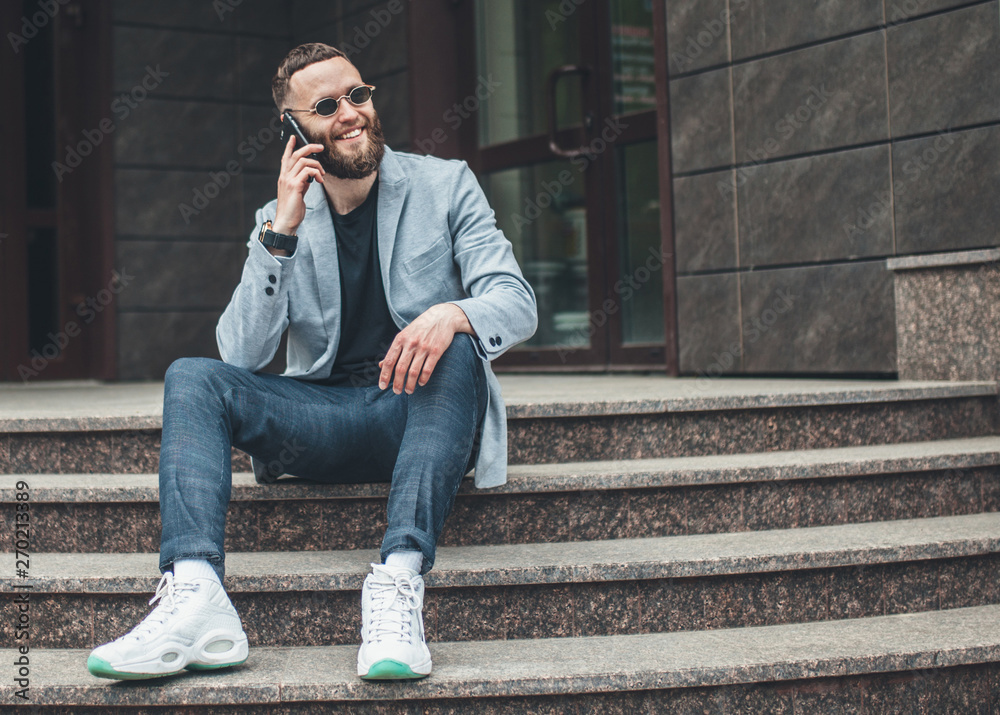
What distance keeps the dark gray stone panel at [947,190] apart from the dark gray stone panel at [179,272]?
450 centimetres

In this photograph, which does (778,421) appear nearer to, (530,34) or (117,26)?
(530,34)

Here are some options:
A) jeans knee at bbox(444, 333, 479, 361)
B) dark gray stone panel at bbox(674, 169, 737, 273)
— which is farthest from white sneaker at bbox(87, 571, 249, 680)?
dark gray stone panel at bbox(674, 169, 737, 273)

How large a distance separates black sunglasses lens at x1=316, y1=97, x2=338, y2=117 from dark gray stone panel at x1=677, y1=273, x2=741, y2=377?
2.79m

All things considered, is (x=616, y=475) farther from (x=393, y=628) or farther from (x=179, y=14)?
(x=179, y=14)

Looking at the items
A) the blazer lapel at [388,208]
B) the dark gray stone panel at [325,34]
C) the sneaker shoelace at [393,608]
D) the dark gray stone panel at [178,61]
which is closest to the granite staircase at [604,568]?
the sneaker shoelace at [393,608]

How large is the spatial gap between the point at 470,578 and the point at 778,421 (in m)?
1.36

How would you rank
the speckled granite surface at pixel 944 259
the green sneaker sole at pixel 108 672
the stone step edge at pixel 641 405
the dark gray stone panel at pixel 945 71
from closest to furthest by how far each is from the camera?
the green sneaker sole at pixel 108 672
the stone step edge at pixel 641 405
the speckled granite surface at pixel 944 259
the dark gray stone panel at pixel 945 71

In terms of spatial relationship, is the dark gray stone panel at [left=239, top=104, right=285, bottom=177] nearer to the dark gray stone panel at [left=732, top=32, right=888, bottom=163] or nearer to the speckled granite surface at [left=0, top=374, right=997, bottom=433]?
the speckled granite surface at [left=0, top=374, right=997, bottom=433]

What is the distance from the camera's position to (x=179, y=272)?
268 inches

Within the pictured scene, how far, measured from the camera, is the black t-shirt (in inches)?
104

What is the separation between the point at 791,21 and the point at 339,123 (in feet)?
9.21

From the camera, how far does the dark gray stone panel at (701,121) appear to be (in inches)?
190

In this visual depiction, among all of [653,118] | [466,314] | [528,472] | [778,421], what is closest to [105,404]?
[528,472]

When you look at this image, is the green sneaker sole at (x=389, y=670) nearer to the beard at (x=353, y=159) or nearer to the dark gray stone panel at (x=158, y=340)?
the beard at (x=353, y=159)
